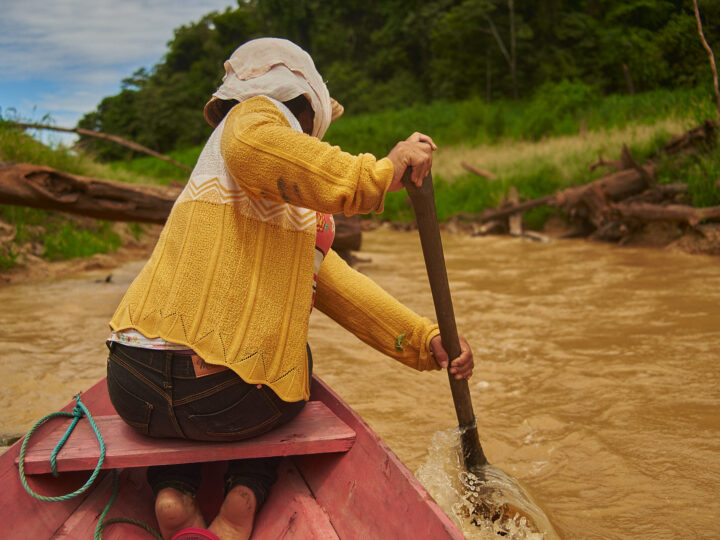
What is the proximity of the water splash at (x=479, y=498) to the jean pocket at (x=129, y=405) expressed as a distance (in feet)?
2.71

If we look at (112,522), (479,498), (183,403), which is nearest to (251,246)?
(183,403)

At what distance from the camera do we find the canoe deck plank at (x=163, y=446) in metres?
1.35

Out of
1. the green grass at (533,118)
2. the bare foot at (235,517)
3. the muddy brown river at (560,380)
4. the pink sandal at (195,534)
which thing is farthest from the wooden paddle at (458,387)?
the green grass at (533,118)

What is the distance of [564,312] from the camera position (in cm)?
427

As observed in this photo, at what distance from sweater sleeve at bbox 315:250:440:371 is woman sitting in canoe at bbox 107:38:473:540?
0.96 ft

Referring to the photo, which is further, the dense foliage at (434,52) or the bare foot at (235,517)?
the dense foliage at (434,52)

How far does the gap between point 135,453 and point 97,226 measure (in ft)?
22.4

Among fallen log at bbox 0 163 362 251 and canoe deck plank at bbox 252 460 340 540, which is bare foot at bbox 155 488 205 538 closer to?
canoe deck plank at bbox 252 460 340 540

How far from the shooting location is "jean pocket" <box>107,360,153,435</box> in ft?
4.45

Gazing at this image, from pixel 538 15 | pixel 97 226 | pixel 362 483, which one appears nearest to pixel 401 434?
pixel 362 483

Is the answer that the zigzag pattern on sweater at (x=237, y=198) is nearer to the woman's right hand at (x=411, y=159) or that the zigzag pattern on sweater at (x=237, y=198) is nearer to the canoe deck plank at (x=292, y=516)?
the woman's right hand at (x=411, y=159)

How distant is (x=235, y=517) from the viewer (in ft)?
4.54

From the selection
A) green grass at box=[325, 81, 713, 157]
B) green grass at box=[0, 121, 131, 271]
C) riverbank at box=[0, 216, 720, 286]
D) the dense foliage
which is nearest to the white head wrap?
riverbank at box=[0, 216, 720, 286]

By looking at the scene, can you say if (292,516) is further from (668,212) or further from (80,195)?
(668,212)
